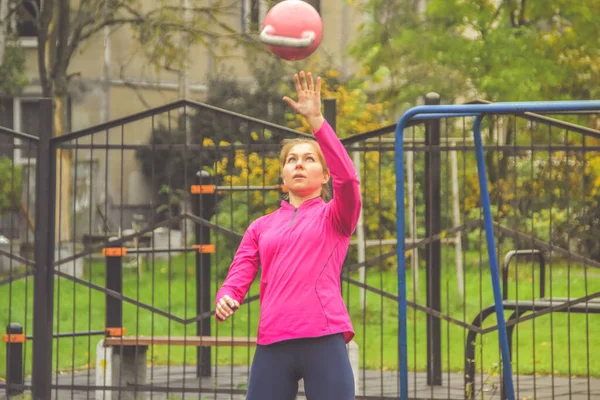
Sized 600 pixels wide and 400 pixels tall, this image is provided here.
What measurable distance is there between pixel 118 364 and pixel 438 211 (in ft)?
8.72

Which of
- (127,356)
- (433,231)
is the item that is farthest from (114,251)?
(433,231)

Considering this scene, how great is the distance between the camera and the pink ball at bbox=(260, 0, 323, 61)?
6301 mm

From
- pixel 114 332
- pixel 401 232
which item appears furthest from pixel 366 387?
pixel 401 232

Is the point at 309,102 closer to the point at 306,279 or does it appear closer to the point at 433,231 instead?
the point at 306,279

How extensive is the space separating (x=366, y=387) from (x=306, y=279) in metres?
4.68

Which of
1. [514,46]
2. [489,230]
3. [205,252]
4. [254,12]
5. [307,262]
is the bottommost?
[205,252]

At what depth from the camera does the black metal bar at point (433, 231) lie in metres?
8.50

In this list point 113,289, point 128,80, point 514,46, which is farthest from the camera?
point 128,80

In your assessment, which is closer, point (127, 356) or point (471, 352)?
point (471, 352)

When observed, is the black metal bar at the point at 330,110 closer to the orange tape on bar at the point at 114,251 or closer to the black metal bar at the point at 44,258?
the orange tape on bar at the point at 114,251

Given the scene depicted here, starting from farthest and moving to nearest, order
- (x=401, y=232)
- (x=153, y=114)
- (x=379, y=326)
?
(x=379, y=326) → (x=153, y=114) → (x=401, y=232)

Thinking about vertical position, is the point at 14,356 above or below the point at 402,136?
below

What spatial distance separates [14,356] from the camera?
337 inches

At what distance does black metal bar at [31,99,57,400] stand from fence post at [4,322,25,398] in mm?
234
